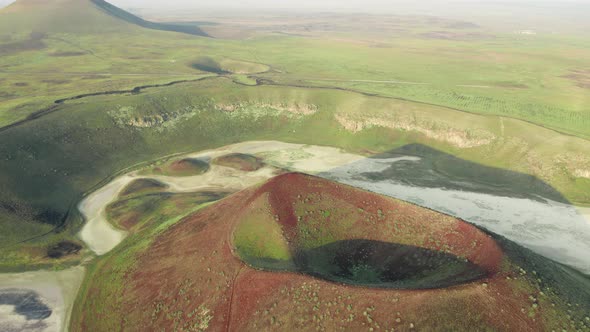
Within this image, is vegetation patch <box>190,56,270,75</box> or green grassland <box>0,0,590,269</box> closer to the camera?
green grassland <box>0,0,590,269</box>

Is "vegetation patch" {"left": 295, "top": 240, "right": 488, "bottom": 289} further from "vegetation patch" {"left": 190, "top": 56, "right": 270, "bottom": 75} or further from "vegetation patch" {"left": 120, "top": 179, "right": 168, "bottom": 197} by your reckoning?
"vegetation patch" {"left": 190, "top": 56, "right": 270, "bottom": 75}

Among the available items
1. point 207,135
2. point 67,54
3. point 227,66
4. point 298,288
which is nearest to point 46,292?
point 298,288

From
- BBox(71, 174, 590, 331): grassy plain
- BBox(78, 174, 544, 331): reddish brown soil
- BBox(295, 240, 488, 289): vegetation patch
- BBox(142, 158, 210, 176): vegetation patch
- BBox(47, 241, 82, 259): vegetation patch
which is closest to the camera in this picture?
BBox(78, 174, 544, 331): reddish brown soil

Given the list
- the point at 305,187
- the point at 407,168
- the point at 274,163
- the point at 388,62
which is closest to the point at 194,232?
the point at 305,187

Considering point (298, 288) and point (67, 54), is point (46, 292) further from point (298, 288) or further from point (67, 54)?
point (67, 54)

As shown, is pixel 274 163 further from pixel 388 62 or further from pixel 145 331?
pixel 388 62

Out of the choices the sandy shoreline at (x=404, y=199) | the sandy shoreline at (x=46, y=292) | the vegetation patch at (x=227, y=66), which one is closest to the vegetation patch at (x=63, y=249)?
the sandy shoreline at (x=404, y=199)

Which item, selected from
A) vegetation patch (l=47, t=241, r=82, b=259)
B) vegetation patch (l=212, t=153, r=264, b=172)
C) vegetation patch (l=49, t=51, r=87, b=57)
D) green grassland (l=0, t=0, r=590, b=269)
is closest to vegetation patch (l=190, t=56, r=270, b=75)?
green grassland (l=0, t=0, r=590, b=269)

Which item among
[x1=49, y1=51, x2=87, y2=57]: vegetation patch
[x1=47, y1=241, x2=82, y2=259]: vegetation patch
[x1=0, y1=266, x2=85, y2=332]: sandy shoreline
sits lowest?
[x1=0, y1=266, x2=85, y2=332]: sandy shoreline
